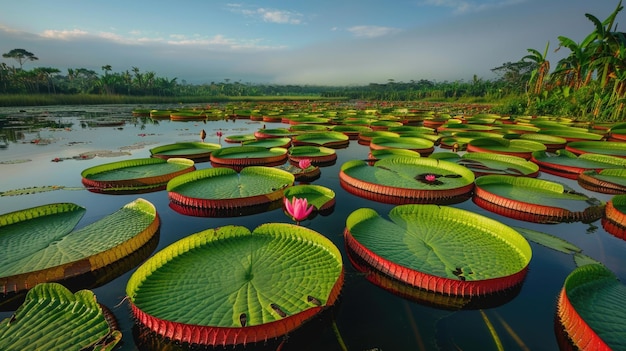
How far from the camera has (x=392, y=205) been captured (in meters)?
5.08

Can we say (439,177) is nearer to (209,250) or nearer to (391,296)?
(391,296)

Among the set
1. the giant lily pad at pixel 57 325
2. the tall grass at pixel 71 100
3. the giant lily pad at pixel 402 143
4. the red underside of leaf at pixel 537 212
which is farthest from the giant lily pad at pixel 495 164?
the tall grass at pixel 71 100

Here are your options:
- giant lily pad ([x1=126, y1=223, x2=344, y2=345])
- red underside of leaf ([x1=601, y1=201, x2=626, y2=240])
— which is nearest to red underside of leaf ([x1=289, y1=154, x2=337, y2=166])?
giant lily pad ([x1=126, y1=223, x2=344, y2=345])

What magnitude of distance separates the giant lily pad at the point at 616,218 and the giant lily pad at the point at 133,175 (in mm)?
7717

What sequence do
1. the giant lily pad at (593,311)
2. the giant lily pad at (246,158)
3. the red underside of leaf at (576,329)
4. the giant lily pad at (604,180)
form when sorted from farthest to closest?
1. the giant lily pad at (246,158)
2. the giant lily pad at (604,180)
3. the giant lily pad at (593,311)
4. the red underside of leaf at (576,329)

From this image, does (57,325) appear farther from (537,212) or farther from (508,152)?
(508,152)

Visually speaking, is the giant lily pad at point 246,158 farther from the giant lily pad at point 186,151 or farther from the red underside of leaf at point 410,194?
the red underside of leaf at point 410,194

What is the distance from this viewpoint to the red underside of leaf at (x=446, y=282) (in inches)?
101

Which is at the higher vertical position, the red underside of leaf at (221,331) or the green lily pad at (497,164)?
the green lily pad at (497,164)

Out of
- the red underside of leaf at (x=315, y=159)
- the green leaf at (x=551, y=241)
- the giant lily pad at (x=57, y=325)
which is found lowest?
the green leaf at (x=551, y=241)

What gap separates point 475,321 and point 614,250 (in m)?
2.77

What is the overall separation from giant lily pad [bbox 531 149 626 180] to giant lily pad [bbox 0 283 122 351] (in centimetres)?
914

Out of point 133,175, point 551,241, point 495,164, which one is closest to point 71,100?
point 133,175

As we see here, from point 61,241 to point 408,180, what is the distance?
5.73 meters
